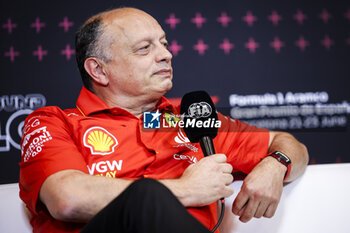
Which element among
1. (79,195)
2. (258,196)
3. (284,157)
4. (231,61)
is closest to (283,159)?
Answer: (284,157)

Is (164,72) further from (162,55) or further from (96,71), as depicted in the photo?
(96,71)

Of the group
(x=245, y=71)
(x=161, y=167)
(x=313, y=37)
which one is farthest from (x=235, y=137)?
(x=313, y=37)

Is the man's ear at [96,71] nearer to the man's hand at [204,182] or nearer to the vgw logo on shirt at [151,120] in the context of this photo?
the vgw logo on shirt at [151,120]

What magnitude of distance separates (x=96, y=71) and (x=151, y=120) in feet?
1.06

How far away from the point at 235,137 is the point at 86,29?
0.76 meters

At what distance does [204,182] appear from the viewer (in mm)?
1064

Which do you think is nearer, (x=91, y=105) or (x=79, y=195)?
(x=79, y=195)

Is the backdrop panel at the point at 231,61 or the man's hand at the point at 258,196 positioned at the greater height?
the backdrop panel at the point at 231,61

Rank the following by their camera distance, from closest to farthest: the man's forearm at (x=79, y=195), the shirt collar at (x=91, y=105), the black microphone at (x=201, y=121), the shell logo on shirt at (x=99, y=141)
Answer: the man's forearm at (x=79, y=195), the black microphone at (x=201, y=121), the shell logo on shirt at (x=99, y=141), the shirt collar at (x=91, y=105)

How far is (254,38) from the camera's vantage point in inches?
83.7

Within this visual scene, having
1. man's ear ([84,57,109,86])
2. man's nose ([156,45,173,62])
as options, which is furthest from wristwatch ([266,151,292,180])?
man's ear ([84,57,109,86])

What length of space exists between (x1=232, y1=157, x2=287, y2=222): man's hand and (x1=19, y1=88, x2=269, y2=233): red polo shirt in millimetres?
121

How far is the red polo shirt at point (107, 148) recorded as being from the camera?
1108 millimetres

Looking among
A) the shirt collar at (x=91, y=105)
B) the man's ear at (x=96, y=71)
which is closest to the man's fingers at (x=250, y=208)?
the shirt collar at (x=91, y=105)
